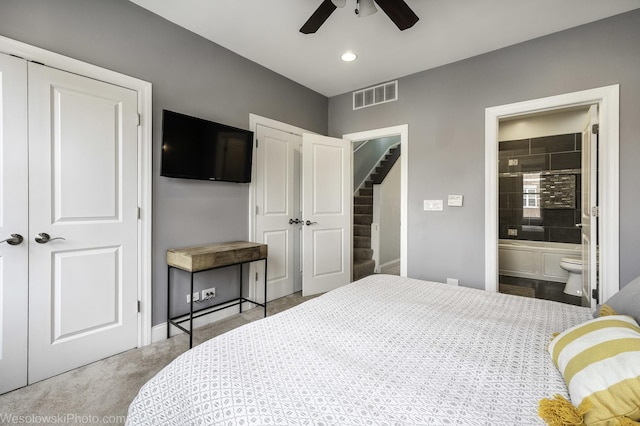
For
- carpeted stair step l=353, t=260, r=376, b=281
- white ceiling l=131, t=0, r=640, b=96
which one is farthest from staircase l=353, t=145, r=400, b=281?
white ceiling l=131, t=0, r=640, b=96

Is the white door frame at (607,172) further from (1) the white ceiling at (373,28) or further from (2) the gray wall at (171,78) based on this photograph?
(2) the gray wall at (171,78)

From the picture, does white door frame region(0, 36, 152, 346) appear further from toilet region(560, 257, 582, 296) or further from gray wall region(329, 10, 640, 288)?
toilet region(560, 257, 582, 296)

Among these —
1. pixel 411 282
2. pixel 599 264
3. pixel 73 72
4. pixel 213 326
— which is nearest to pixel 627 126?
pixel 599 264

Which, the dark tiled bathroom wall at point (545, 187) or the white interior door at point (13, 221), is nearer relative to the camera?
the white interior door at point (13, 221)

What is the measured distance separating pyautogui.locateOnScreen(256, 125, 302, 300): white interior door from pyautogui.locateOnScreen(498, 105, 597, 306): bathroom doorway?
3.03 m

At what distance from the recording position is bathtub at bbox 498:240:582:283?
4363 millimetres

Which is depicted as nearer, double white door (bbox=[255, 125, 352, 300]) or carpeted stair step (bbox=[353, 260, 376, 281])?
double white door (bbox=[255, 125, 352, 300])

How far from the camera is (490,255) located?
295 cm

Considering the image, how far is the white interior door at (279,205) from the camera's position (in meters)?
3.29

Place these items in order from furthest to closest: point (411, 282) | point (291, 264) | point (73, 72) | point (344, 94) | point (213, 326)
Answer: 1. point (344, 94)
2. point (291, 264)
3. point (213, 326)
4. point (411, 282)
5. point (73, 72)

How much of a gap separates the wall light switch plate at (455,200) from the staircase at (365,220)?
184 centimetres

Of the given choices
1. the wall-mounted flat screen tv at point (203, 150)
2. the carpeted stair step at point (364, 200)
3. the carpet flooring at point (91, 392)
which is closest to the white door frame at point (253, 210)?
the wall-mounted flat screen tv at point (203, 150)

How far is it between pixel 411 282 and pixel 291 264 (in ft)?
6.04

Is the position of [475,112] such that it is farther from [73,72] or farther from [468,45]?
[73,72]
